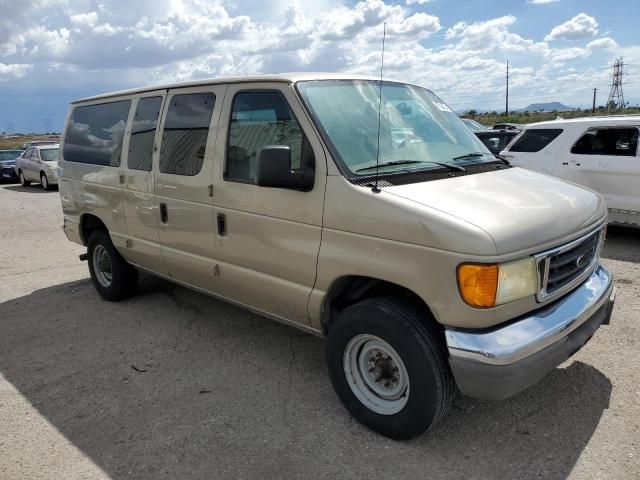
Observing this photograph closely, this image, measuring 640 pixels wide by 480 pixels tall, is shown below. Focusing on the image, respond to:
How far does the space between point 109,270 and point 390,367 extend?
3.81 meters

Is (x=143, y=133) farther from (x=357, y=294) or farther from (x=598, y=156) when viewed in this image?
(x=598, y=156)

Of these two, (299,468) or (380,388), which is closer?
(299,468)

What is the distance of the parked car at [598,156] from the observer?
773 centimetres

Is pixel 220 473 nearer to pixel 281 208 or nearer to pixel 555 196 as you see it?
pixel 281 208

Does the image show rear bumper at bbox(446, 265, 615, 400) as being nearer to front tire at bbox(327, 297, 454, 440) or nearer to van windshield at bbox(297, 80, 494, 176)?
front tire at bbox(327, 297, 454, 440)

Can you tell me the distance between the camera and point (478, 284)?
2619 millimetres

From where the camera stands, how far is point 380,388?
127 inches

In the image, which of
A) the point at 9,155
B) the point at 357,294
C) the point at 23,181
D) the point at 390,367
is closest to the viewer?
the point at 390,367

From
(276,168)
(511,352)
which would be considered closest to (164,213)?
(276,168)

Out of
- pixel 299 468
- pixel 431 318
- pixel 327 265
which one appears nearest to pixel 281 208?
pixel 327 265

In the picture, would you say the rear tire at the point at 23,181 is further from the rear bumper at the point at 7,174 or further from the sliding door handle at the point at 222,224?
the sliding door handle at the point at 222,224

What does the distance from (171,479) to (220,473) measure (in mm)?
261

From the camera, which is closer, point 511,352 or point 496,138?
point 511,352

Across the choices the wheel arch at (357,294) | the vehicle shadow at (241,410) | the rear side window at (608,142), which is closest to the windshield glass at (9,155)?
the vehicle shadow at (241,410)
